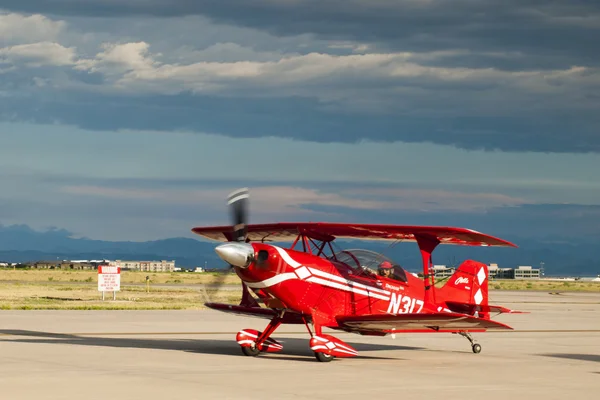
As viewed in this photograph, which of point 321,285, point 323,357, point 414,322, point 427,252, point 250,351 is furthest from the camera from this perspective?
point 427,252

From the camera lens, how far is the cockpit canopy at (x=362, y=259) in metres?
25.2

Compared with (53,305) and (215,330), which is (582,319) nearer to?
(215,330)

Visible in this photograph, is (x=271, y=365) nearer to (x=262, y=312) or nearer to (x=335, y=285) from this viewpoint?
(x=335, y=285)

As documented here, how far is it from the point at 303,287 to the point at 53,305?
28.6 metres

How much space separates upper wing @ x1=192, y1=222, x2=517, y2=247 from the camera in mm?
24641

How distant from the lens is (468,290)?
93.4 ft

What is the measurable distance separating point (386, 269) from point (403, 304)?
1.04 metres

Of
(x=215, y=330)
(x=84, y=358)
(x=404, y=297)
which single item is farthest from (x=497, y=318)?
(x=84, y=358)

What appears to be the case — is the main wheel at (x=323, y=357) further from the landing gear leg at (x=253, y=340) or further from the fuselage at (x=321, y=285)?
the landing gear leg at (x=253, y=340)

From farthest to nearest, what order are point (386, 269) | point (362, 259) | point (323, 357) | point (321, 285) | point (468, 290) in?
point (468, 290), point (386, 269), point (362, 259), point (321, 285), point (323, 357)

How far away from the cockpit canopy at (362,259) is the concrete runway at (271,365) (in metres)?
2.15

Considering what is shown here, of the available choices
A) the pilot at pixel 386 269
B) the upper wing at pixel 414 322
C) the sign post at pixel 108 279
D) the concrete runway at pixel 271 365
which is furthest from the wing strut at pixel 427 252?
the sign post at pixel 108 279

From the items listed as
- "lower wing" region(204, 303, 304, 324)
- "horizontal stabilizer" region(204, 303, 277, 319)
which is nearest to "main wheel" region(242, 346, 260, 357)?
"lower wing" region(204, 303, 304, 324)

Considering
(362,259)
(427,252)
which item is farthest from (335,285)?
(427,252)
